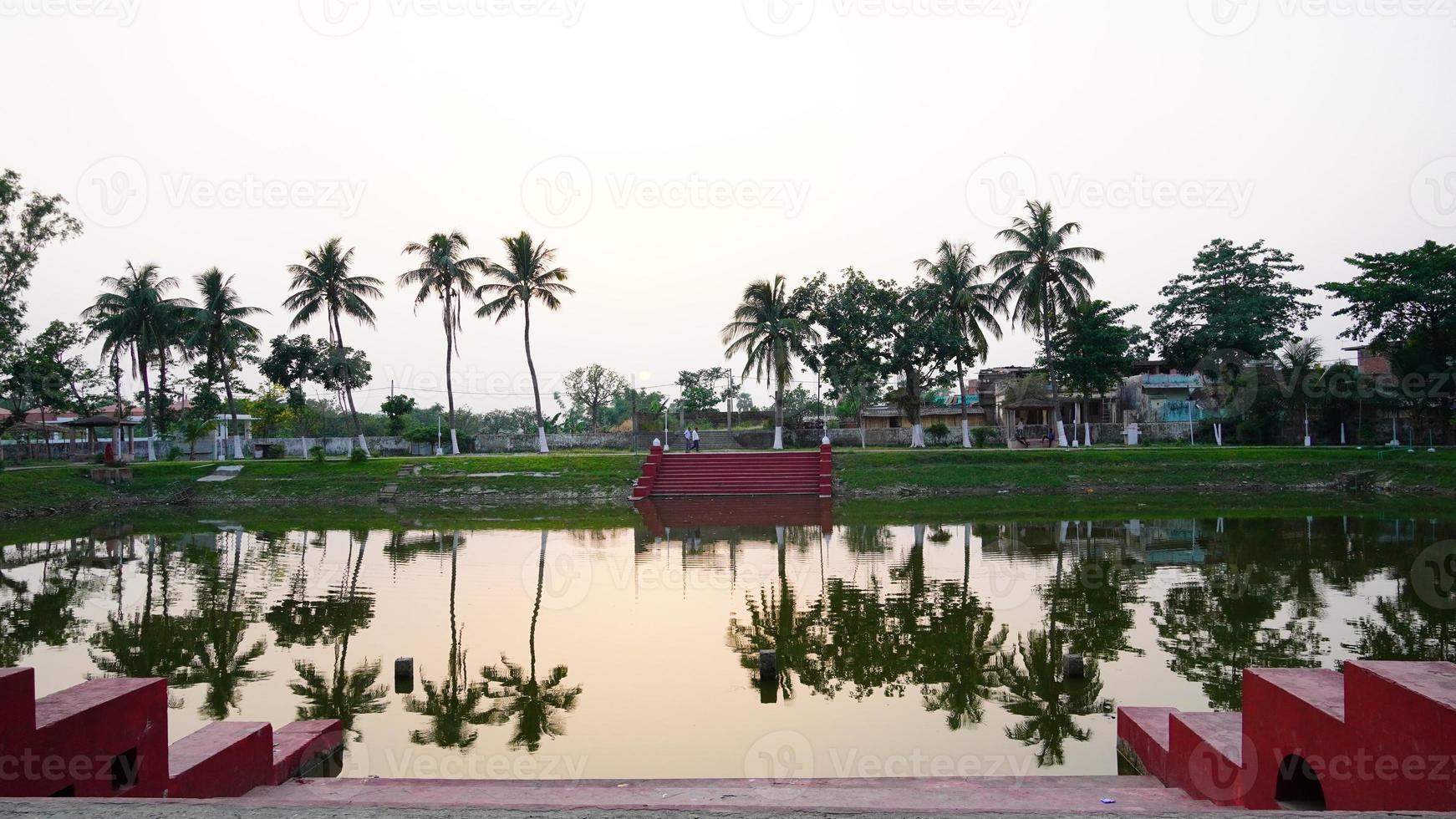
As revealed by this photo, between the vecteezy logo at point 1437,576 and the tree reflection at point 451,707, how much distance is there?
41.8ft

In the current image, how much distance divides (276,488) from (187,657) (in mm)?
26823

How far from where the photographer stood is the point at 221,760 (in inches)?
236

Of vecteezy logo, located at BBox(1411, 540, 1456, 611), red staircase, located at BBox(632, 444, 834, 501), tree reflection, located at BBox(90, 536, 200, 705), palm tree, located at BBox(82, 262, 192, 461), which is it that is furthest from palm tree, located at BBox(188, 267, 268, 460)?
vecteezy logo, located at BBox(1411, 540, 1456, 611)

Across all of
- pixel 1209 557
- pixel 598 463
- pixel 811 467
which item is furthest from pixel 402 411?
pixel 1209 557

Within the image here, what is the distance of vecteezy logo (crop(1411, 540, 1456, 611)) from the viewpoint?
41.8ft

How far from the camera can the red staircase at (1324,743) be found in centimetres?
412

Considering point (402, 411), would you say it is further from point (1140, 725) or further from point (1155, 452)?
point (1140, 725)

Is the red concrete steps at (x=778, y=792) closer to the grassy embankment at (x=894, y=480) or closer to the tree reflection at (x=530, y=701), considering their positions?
the tree reflection at (x=530, y=701)

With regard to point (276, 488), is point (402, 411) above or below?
above

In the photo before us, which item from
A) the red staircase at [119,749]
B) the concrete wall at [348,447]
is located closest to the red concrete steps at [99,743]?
the red staircase at [119,749]

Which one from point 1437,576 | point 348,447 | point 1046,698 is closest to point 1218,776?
point 1046,698

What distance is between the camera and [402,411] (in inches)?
1794

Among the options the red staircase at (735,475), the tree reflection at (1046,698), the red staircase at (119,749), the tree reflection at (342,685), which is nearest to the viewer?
the red staircase at (119,749)

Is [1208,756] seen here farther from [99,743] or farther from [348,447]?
[348,447]
